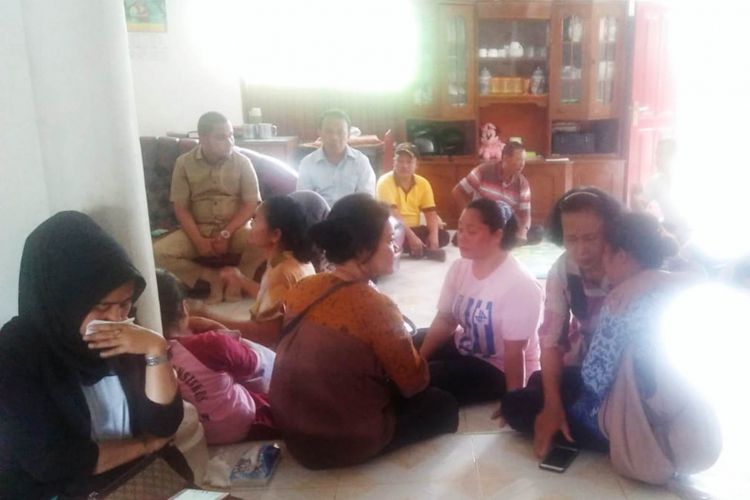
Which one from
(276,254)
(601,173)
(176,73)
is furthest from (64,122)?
(601,173)

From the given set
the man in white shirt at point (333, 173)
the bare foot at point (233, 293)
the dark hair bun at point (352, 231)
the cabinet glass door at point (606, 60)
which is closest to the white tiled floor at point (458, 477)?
the dark hair bun at point (352, 231)

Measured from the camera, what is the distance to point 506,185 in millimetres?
Answer: 5051

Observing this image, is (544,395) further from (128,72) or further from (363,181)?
(363,181)

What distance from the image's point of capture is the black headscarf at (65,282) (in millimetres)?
1542

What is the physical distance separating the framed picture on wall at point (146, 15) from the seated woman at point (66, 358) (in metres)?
4.18

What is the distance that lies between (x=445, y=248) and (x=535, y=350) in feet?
8.54

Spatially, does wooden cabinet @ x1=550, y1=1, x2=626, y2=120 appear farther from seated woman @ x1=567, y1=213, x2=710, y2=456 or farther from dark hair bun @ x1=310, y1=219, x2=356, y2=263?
dark hair bun @ x1=310, y1=219, x2=356, y2=263

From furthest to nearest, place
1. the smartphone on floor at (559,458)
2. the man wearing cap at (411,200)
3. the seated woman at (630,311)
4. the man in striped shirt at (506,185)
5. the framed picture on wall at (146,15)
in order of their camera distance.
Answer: the framed picture on wall at (146,15), the man in striped shirt at (506,185), the man wearing cap at (411,200), the smartphone on floor at (559,458), the seated woman at (630,311)

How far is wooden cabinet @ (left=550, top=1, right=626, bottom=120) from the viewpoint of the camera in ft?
19.1

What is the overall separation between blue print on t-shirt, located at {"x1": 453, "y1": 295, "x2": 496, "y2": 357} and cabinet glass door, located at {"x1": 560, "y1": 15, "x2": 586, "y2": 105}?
13.3ft

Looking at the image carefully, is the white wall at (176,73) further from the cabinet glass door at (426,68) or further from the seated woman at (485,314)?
the seated woman at (485,314)

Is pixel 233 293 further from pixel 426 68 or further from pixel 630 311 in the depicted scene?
pixel 426 68

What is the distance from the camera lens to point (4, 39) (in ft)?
5.68

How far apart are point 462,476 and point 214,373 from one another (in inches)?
33.6
